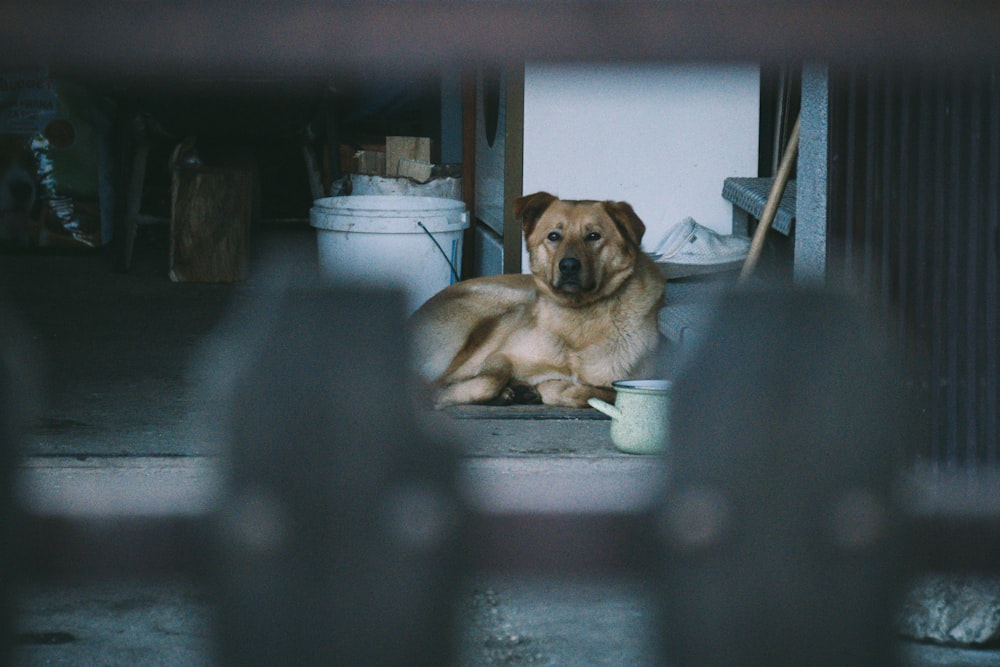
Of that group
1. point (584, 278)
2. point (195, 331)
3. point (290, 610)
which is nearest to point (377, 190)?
point (195, 331)

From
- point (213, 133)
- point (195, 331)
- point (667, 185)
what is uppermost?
point (213, 133)

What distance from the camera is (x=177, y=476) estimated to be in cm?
129

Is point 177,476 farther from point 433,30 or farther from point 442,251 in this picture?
point 442,251

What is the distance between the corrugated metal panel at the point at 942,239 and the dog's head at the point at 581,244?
6.80ft

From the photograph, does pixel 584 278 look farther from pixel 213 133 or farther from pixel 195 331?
pixel 213 133

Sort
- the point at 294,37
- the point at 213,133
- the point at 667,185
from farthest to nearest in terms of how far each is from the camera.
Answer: the point at 213,133, the point at 667,185, the point at 294,37

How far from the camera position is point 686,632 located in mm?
601

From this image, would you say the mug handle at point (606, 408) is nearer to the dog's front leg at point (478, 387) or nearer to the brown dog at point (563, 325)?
the brown dog at point (563, 325)

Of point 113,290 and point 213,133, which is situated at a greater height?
point 213,133

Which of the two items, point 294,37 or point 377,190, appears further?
point 377,190

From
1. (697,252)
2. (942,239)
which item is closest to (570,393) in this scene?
(697,252)

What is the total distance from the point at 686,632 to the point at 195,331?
592 centimetres

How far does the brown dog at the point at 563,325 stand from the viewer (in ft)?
15.9

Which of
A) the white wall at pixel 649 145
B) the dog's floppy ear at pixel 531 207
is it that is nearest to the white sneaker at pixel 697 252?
the white wall at pixel 649 145
